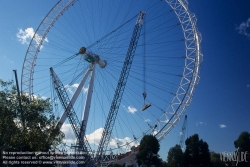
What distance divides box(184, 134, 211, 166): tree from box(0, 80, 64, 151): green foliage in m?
61.2

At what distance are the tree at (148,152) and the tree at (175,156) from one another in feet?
64.7

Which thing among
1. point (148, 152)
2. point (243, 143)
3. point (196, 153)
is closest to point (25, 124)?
point (148, 152)

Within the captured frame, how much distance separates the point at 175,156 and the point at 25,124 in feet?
270

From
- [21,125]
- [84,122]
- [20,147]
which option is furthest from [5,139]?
[84,122]

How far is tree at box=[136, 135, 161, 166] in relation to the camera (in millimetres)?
84000

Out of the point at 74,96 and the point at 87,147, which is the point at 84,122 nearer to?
the point at 74,96

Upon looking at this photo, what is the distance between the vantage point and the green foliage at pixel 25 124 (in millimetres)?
39344

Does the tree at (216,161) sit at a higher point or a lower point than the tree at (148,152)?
lower

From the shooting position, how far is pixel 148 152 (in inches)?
3332

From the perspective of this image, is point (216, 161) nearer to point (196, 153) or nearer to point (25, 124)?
point (196, 153)

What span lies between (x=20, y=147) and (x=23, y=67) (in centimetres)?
3373

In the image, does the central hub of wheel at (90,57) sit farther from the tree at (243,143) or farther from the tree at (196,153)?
the tree at (243,143)

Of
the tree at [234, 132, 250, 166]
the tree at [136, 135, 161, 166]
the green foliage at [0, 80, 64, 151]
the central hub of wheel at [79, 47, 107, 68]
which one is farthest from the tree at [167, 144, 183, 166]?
the green foliage at [0, 80, 64, 151]

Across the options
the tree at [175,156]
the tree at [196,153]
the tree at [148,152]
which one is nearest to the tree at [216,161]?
the tree at [196,153]
